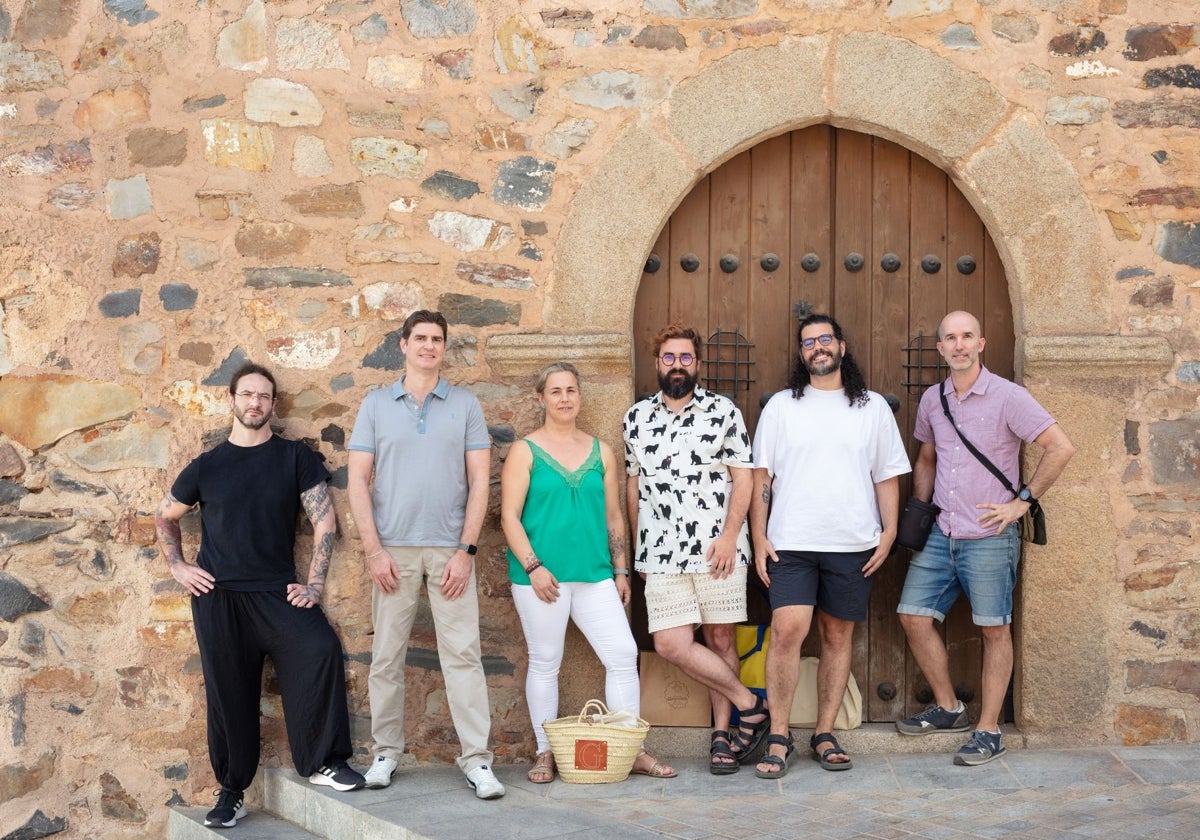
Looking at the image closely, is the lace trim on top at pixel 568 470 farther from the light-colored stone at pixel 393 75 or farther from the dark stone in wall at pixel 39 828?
the dark stone in wall at pixel 39 828

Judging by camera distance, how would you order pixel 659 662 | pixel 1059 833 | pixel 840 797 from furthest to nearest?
pixel 659 662
pixel 840 797
pixel 1059 833

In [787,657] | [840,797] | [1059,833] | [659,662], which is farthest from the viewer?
[659,662]

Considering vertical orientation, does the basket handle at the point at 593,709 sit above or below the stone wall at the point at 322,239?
below

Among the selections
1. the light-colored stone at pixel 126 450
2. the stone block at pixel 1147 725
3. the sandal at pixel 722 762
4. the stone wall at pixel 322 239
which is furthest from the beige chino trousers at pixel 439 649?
the stone block at pixel 1147 725

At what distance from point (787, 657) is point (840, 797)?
1.72 feet

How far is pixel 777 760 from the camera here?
13.2 feet

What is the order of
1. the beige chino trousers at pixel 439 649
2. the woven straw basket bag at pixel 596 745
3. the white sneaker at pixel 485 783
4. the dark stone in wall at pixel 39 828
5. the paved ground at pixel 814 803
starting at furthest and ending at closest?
the dark stone in wall at pixel 39 828 < the beige chino trousers at pixel 439 649 < the woven straw basket bag at pixel 596 745 < the white sneaker at pixel 485 783 < the paved ground at pixel 814 803

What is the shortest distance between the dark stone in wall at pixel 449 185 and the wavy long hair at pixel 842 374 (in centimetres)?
132

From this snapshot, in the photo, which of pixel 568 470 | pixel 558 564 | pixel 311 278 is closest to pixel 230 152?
pixel 311 278

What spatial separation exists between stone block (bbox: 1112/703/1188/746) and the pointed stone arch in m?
0.06

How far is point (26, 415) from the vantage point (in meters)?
4.30

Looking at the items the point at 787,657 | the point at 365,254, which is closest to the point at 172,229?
the point at 365,254

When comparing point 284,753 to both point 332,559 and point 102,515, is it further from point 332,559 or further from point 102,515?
point 102,515

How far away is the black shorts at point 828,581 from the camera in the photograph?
13.3 ft
